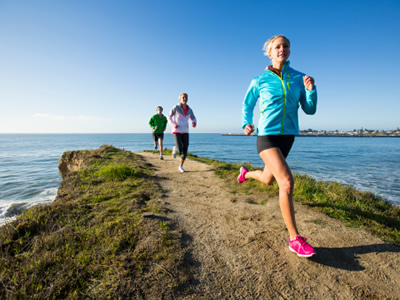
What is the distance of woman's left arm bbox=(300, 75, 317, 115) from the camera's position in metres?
2.67

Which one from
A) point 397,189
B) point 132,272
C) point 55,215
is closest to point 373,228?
point 132,272

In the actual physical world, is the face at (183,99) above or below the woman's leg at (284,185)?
above

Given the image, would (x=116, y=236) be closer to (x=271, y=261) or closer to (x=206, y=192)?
(x=271, y=261)

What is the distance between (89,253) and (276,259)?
2139 mm

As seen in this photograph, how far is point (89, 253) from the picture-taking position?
7.20ft

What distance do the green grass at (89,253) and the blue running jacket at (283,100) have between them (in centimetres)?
206

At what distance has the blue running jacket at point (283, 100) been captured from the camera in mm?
2729

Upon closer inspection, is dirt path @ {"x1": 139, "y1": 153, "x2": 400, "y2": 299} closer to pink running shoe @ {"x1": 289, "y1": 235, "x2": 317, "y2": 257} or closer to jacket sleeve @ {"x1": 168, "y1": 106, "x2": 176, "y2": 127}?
pink running shoe @ {"x1": 289, "y1": 235, "x2": 317, "y2": 257}

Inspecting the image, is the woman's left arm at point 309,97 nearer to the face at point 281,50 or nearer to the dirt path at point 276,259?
the face at point 281,50

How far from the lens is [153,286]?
71.3 inches

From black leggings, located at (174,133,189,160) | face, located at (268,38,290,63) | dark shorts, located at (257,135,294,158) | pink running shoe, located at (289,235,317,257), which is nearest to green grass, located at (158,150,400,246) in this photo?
pink running shoe, located at (289,235,317,257)

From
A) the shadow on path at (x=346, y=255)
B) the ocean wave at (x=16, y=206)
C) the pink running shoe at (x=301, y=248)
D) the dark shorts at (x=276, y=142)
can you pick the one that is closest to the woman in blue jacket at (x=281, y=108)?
the dark shorts at (x=276, y=142)

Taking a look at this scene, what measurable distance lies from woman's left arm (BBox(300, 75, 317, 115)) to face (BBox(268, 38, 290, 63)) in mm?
446

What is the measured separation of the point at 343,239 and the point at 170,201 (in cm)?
301
